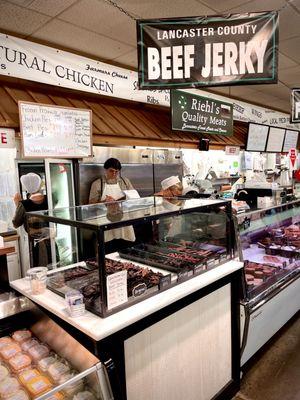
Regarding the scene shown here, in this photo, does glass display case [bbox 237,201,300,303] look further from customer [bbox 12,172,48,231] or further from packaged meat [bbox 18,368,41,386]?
customer [bbox 12,172,48,231]

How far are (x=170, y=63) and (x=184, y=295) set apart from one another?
1.88 meters

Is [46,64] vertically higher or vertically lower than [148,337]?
higher

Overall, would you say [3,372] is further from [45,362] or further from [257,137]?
[257,137]

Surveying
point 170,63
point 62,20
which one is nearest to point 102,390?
point 170,63

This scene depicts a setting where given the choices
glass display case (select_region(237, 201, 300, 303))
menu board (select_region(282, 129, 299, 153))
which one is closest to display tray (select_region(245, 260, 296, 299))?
glass display case (select_region(237, 201, 300, 303))

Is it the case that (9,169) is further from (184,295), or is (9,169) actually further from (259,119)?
(259,119)

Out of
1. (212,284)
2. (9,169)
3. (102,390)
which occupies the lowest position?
(102,390)

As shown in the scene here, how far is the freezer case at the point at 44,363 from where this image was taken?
1.57 meters

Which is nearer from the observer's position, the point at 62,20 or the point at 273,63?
the point at 273,63

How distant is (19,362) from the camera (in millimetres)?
1820

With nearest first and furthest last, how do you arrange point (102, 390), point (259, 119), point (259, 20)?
point (102, 390) < point (259, 20) < point (259, 119)

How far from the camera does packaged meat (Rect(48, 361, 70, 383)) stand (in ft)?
5.63

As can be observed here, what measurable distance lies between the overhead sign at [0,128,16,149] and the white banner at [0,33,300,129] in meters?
0.64

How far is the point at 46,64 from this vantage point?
3863 mm
